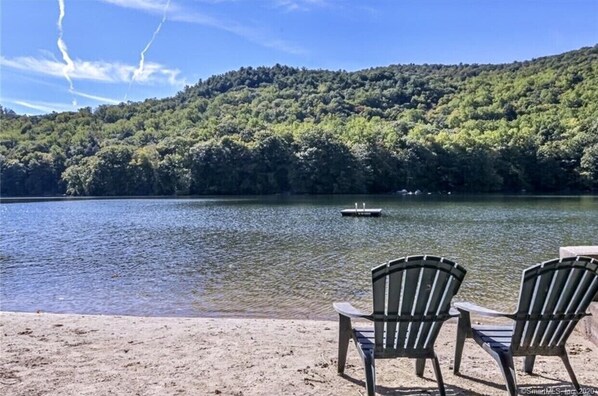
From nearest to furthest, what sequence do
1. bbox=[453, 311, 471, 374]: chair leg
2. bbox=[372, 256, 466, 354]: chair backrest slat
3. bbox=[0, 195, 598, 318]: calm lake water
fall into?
1. bbox=[372, 256, 466, 354]: chair backrest slat
2. bbox=[453, 311, 471, 374]: chair leg
3. bbox=[0, 195, 598, 318]: calm lake water

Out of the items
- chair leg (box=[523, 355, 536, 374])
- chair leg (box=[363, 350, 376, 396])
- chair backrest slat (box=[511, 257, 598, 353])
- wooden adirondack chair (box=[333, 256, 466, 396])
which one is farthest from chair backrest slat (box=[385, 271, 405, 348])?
chair leg (box=[523, 355, 536, 374])

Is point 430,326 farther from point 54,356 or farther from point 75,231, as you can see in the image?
point 75,231

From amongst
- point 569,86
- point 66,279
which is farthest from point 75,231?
point 569,86

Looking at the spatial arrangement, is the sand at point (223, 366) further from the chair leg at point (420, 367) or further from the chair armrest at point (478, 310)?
the chair armrest at point (478, 310)

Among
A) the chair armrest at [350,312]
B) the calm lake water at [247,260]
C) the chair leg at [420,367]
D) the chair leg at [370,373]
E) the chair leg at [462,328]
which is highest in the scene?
the chair armrest at [350,312]

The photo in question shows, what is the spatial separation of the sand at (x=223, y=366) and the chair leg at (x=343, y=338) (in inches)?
4.3

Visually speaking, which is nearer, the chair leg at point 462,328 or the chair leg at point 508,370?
the chair leg at point 508,370

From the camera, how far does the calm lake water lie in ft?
33.8

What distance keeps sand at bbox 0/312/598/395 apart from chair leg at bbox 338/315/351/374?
0.11 meters

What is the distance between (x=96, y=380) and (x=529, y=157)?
3349 inches

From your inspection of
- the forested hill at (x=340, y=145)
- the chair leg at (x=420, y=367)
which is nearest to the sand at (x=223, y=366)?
the chair leg at (x=420, y=367)

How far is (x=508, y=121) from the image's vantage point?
9950 centimetres

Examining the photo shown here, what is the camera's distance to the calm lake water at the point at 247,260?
10305mm

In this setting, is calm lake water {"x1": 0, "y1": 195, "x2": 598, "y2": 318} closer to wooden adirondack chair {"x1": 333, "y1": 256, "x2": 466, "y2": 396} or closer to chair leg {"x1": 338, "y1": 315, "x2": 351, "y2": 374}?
chair leg {"x1": 338, "y1": 315, "x2": 351, "y2": 374}
